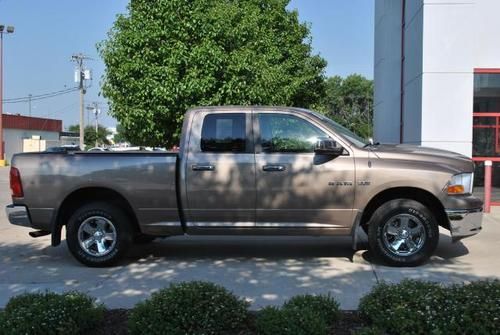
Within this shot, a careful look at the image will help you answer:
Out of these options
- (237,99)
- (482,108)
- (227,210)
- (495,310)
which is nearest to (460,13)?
(482,108)

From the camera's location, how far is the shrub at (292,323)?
413 cm

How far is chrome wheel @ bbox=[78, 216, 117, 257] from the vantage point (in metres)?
7.41

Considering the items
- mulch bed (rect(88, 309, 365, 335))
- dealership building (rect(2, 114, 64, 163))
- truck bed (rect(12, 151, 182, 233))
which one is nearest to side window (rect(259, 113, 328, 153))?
truck bed (rect(12, 151, 182, 233))

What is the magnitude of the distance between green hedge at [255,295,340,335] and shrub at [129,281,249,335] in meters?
0.21

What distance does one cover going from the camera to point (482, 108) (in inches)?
491

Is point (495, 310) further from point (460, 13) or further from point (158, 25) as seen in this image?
point (158, 25)

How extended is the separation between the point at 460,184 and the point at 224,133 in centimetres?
290

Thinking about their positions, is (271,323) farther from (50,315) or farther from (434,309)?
(50,315)

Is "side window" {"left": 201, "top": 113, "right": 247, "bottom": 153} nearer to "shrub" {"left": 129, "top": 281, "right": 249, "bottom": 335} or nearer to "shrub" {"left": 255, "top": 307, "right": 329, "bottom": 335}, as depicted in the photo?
"shrub" {"left": 129, "top": 281, "right": 249, "bottom": 335}

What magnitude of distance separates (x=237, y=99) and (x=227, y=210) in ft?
25.3

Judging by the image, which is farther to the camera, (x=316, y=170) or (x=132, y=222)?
(x=132, y=222)

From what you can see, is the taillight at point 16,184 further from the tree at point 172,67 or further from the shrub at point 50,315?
the tree at point 172,67

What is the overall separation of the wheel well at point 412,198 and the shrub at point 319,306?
2.74 meters

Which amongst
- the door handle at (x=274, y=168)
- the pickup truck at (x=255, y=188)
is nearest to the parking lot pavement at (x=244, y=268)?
the pickup truck at (x=255, y=188)
